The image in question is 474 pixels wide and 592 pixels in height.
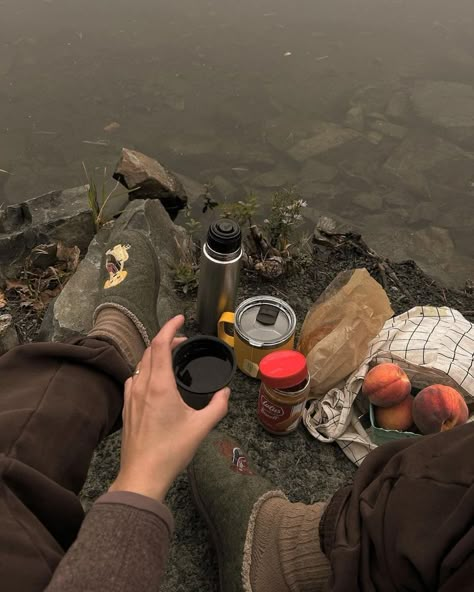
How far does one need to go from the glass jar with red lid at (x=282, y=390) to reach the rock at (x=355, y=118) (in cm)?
398

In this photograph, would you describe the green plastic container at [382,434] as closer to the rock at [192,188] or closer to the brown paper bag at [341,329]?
the brown paper bag at [341,329]

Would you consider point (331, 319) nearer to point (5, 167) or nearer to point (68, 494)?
point (68, 494)

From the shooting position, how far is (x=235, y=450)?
7.16 ft

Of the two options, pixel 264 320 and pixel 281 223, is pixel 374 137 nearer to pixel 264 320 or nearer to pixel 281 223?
pixel 281 223

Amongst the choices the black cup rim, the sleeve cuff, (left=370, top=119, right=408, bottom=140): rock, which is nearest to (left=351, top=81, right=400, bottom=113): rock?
(left=370, top=119, right=408, bottom=140): rock

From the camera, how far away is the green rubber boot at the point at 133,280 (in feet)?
8.02

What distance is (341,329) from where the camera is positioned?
7.70ft

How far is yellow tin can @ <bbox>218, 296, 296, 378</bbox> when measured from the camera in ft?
7.38

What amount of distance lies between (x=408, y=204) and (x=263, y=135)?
160 cm

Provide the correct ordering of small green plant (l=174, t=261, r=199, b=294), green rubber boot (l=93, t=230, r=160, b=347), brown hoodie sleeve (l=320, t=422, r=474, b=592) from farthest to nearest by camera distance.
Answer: small green plant (l=174, t=261, r=199, b=294) < green rubber boot (l=93, t=230, r=160, b=347) < brown hoodie sleeve (l=320, t=422, r=474, b=592)

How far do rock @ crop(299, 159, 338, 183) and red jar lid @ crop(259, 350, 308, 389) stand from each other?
3.08 metres

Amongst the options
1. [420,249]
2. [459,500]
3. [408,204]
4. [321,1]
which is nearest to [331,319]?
[459,500]

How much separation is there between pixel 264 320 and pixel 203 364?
41cm

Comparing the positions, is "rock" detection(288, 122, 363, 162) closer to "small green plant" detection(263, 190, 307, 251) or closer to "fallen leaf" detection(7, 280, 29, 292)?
"small green plant" detection(263, 190, 307, 251)
